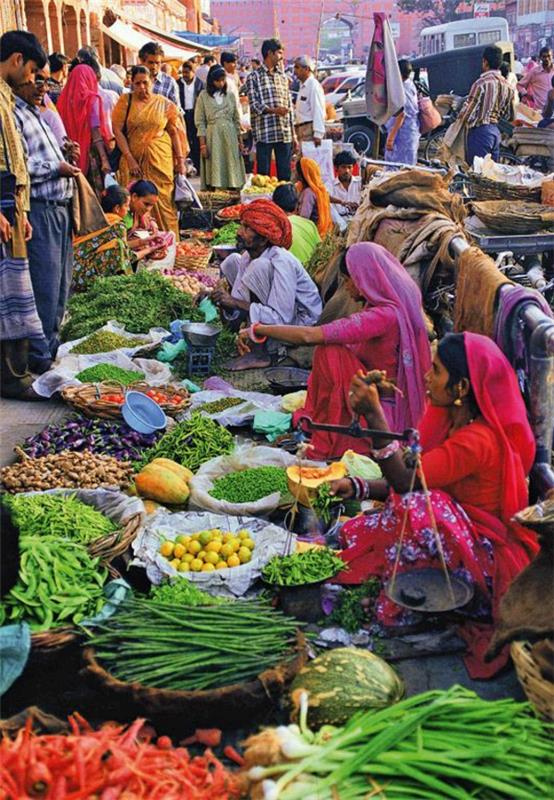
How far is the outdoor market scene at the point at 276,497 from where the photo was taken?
2.59 metres

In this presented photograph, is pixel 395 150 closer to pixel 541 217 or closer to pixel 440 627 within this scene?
pixel 541 217

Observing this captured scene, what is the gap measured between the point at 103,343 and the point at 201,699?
4.04 m

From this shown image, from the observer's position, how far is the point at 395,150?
41.3 feet

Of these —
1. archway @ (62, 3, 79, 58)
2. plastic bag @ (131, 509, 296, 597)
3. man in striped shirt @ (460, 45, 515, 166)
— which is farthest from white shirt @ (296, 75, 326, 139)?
archway @ (62, 3, 79, 58)

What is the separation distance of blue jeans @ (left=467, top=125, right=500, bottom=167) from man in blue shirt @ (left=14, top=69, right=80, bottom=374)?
5.68 m

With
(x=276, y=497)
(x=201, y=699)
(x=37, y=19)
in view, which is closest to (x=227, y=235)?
(x=276, y=497)

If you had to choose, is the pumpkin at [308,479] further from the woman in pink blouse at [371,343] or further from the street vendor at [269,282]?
the street vendor at [269,282]

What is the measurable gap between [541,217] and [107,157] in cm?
575

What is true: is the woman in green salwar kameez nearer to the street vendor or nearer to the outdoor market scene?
the outdoor market scene

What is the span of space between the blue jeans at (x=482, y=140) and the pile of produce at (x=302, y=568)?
808 cm

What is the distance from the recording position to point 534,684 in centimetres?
269

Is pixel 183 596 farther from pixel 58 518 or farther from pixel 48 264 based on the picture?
pixel 48 264

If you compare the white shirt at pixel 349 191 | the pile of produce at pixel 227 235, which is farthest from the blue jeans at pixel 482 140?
the pile of produce at pixel 227 235

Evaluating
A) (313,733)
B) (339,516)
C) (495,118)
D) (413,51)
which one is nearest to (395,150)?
(495,118)
